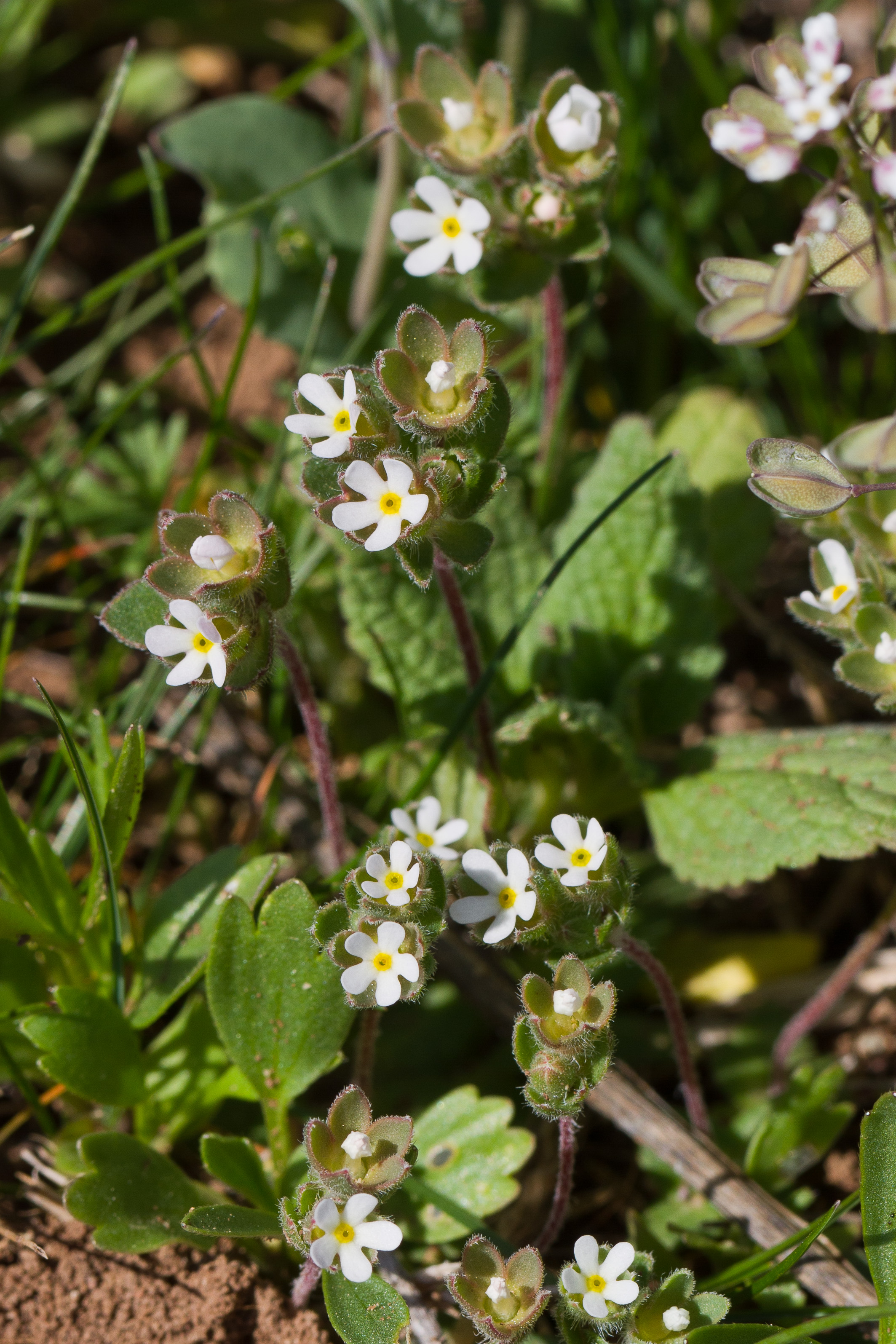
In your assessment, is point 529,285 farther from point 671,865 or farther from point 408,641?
point 671,865

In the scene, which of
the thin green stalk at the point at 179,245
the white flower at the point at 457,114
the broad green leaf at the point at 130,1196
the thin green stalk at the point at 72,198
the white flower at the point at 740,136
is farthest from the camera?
the thin green stalk at the point at 72,198

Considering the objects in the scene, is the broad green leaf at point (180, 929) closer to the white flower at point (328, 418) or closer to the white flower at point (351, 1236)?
the white flower at point (351, 1236)

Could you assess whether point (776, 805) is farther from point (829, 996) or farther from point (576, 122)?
point (576, 122)

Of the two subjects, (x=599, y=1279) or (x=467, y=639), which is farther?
(x=467, y=639)

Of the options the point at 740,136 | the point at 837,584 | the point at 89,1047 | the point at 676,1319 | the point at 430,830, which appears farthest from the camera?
the point at 837,584

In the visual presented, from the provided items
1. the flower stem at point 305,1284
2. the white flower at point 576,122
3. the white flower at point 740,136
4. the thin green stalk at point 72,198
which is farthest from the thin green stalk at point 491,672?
the thin green stalk at point 72,198

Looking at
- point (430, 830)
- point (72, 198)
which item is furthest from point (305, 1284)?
point (72, 198)
